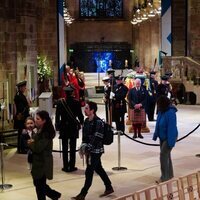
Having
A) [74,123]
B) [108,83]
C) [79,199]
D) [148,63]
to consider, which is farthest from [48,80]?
[148,63]

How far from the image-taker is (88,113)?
333 inches

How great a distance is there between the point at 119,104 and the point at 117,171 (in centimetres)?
362

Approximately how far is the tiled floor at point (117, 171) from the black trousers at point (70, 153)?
0.17 meters

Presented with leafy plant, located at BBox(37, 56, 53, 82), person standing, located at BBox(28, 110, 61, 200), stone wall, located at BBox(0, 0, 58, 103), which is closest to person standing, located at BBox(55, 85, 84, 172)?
person standing, located at BBox(28, 110, 61, 200)

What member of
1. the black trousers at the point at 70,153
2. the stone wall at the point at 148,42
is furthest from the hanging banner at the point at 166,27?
the black trousers at the point at 70,153

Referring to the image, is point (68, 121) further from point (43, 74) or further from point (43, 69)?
point (43, 69)

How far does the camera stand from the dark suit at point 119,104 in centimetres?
1414

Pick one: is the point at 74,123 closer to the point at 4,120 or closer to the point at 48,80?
the point at 4,120

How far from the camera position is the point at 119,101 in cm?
1425

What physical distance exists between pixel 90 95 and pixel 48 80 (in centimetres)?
500

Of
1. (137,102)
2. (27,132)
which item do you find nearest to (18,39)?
(137,102)

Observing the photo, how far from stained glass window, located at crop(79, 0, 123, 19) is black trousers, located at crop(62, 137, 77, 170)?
3823cm

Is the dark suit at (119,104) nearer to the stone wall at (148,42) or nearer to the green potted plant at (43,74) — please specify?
the green potted plant at (43,74)

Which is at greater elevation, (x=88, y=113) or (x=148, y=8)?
(x=148, y=8)
